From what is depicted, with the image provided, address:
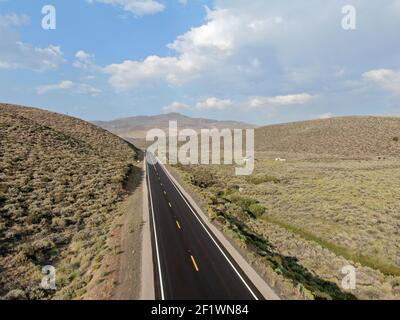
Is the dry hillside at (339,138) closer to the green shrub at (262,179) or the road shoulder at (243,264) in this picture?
the green shrub at (262,179)

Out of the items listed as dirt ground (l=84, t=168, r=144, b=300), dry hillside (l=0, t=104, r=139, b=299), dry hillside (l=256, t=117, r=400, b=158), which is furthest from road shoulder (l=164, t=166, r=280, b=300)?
dry hillside (l=256, t=117, r=400, b=158)

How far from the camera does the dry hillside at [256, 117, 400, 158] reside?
101312mm

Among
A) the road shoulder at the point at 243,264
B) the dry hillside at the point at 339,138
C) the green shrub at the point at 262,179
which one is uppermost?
the dry hillside at the point at 339,138

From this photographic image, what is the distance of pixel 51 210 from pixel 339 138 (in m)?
108

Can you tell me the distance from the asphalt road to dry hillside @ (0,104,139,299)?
14.9 feet

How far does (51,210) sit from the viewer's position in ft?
106

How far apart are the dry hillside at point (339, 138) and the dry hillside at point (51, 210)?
Result: 251ft

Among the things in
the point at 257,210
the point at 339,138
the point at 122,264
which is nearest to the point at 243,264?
the point at 122,264

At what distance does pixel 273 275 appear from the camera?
19.2m

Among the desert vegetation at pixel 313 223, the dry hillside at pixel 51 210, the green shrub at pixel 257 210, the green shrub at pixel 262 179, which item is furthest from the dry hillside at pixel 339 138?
the dry hillside at pixel 51 210

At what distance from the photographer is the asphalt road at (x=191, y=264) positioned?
16.6 m

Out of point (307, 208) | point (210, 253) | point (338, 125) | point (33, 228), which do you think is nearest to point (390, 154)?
point (338, 125)

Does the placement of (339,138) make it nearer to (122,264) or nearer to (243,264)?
(243,264)
